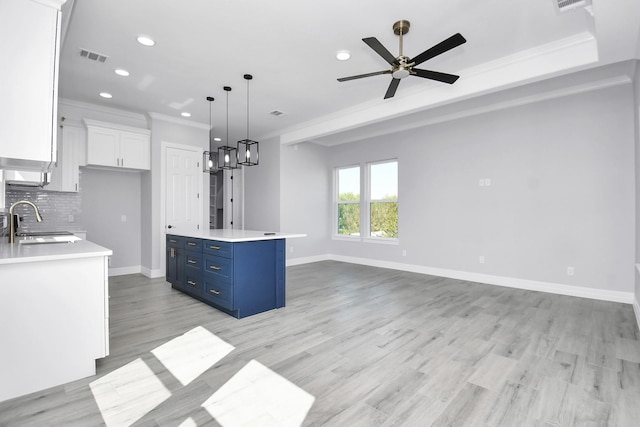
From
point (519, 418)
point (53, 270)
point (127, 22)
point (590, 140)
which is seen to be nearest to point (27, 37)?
point (127, 22)

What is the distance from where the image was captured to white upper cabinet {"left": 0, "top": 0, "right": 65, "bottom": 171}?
200cm

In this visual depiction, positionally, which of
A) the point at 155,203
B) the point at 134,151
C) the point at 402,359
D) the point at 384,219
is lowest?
the point at 402,359

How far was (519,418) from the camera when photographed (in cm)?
175

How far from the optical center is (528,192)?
469 centimetres

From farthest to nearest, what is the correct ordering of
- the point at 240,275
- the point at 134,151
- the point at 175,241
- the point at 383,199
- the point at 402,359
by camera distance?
the point at 383,199 < the point at 134,151 < the point at 175,241 < the point at 240,275 < the point at 402,359

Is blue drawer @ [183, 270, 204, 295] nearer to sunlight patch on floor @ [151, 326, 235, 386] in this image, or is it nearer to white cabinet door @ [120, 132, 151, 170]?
sunlight patch on floor @ [151, 326, 235, 386]

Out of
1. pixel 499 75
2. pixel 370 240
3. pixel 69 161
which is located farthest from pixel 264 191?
pixel 499 75

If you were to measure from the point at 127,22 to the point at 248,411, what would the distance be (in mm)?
3396

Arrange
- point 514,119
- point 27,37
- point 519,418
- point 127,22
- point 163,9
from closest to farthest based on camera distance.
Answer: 1. point 519,418
2. point 27,37
3. point 163,9
4. point 127,22
5. point 514,119

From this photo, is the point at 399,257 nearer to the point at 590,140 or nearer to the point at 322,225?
the point at 322,225

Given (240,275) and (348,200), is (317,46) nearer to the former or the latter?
(240,275)

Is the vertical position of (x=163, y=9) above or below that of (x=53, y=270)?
above

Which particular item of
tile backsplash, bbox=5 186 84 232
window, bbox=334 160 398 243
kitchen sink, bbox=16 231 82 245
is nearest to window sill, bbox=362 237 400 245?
window, bbox=334 160 398 243

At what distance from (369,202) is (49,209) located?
5.73 m
